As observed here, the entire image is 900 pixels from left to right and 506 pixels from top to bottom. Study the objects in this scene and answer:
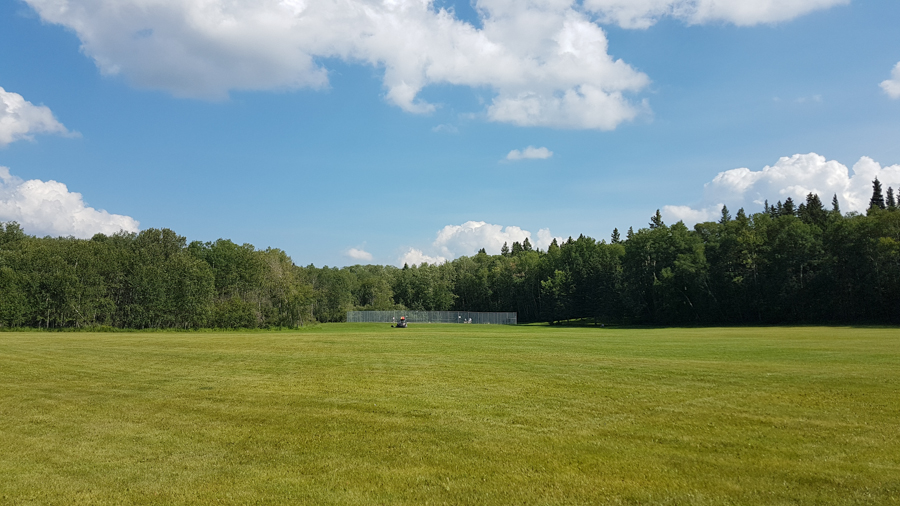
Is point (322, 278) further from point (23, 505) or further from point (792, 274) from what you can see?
point (23, 505)

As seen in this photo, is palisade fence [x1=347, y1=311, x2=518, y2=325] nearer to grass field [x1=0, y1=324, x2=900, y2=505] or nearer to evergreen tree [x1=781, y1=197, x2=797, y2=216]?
evergreen tree [x1=781, y1=197, x2=797, y2=216]

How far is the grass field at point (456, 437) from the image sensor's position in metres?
8.17

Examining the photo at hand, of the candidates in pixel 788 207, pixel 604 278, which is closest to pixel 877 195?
pixel 788 207

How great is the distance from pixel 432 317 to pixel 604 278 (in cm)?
4505

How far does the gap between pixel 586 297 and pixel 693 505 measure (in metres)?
123

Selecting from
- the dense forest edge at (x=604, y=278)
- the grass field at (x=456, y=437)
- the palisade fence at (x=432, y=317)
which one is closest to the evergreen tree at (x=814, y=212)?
the dense forest edge at (x=604, y=278)

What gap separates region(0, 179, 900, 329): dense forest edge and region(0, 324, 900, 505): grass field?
6713cm

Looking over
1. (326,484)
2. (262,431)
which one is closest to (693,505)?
(326,484)

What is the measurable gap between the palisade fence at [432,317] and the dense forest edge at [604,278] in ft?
41.1

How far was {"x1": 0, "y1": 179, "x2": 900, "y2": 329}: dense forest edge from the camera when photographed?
78.2 metres

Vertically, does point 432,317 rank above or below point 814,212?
below

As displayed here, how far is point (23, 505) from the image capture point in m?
7.75

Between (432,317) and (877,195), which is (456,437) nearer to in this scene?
(432,317)

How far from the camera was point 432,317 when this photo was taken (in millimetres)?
139250
